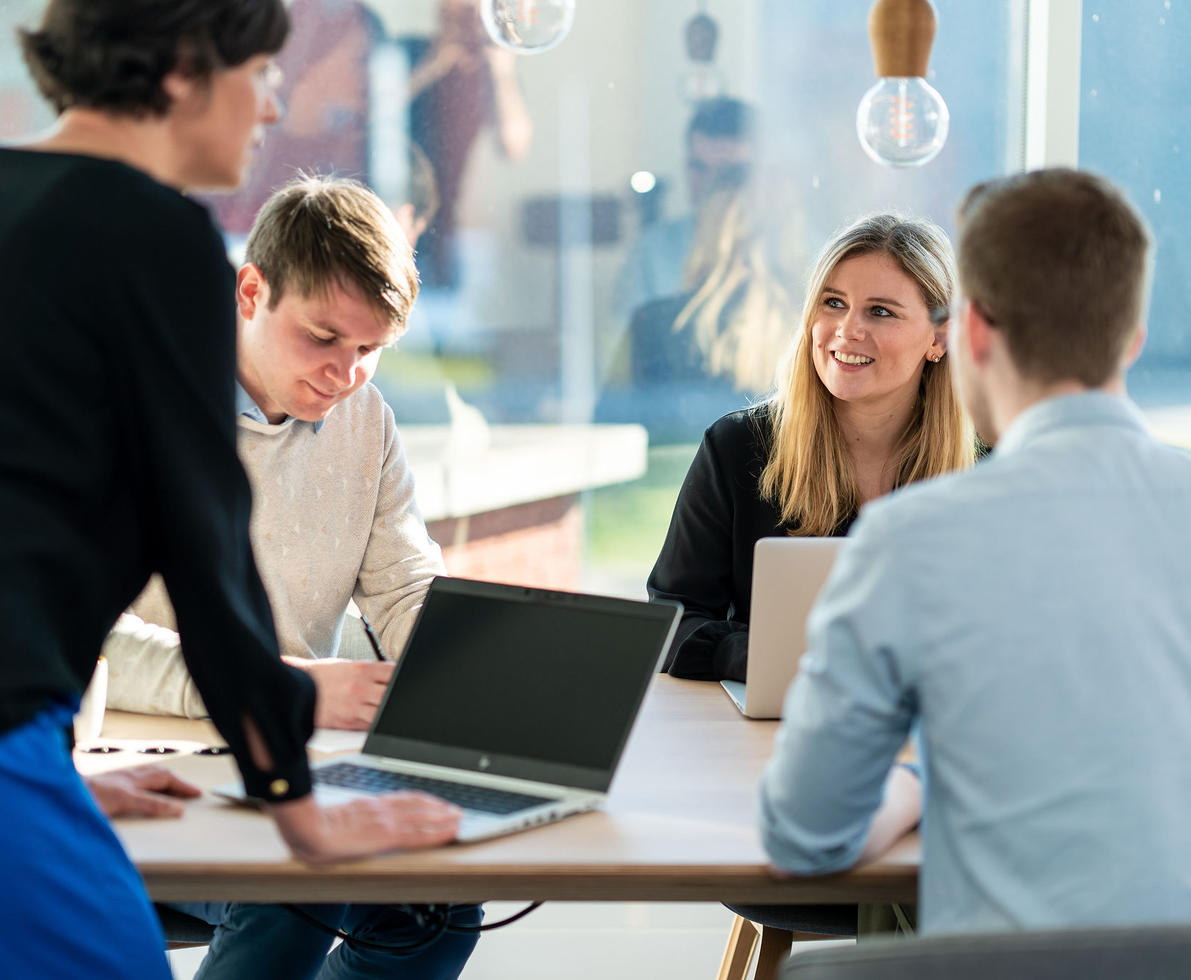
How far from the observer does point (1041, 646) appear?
107 centimetres

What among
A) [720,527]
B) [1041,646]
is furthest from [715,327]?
[1041,646]

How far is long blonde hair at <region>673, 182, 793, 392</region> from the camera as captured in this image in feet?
11.1

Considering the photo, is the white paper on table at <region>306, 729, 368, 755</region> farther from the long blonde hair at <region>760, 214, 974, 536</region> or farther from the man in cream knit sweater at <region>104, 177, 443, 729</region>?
the long blonde hair at <region>760, 214, 974, 536</region>

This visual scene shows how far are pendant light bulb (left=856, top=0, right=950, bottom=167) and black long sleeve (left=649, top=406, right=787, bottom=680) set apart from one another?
630 mm

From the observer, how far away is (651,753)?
5.48 feet

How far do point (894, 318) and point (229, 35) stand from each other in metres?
1.56

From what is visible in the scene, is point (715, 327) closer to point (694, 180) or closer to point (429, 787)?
point (694, 180)

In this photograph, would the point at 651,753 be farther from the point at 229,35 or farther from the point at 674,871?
the point at 229,35

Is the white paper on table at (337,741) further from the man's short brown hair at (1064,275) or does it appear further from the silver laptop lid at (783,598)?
the man's short brown hair at (1064,275)

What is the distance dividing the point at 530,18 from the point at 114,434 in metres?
1.18

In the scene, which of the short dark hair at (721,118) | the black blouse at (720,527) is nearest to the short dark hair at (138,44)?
the black blouse at (720,527)

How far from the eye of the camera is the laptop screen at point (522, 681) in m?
1.51

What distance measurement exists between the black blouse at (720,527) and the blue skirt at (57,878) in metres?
1.28

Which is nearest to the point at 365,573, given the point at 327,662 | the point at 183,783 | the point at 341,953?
the point at 327,662
